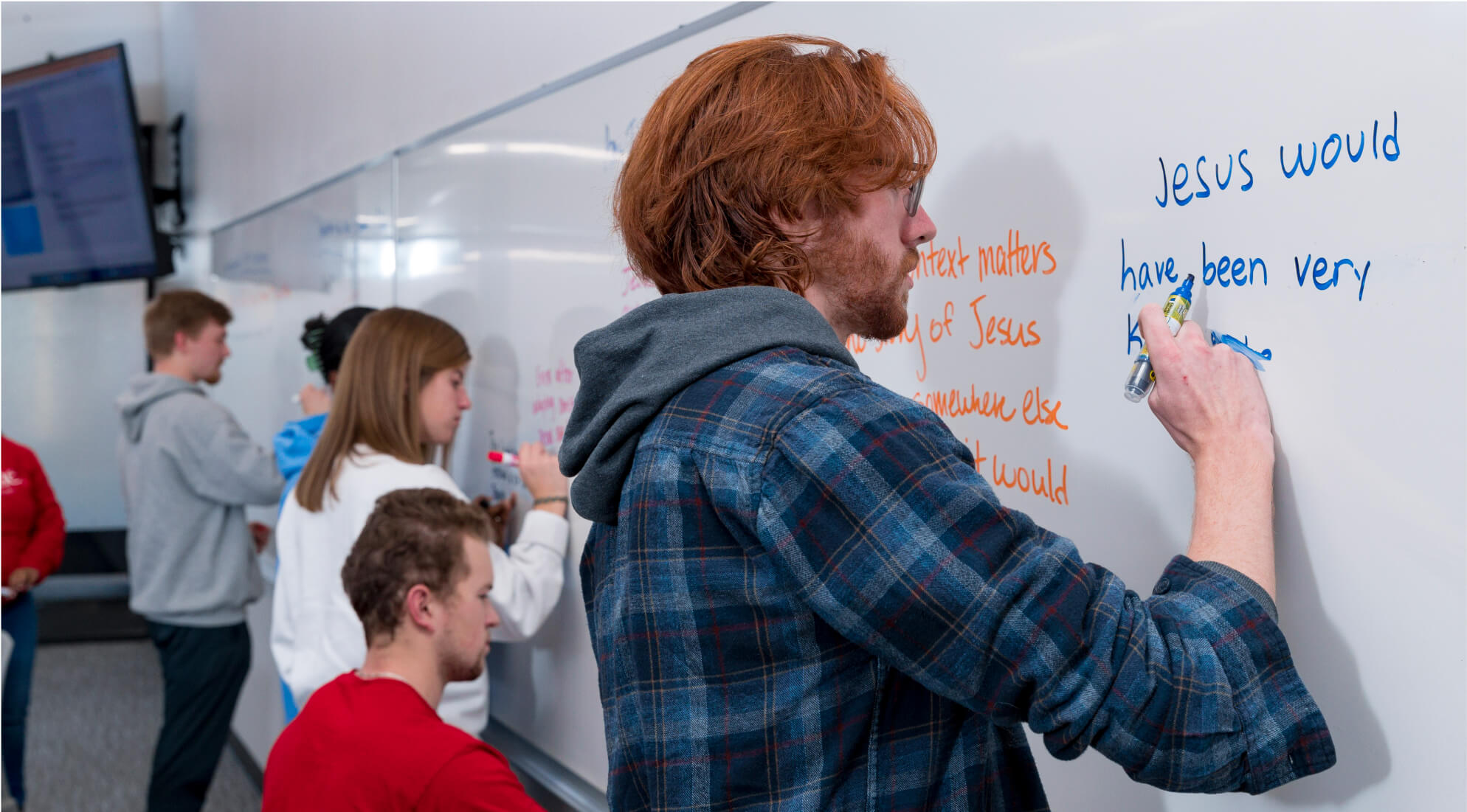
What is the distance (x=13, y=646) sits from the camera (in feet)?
9.46

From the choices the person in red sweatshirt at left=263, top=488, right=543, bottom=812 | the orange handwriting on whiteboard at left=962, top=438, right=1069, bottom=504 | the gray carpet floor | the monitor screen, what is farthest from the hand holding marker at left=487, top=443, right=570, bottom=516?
the monitor screen

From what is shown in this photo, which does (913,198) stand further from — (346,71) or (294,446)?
(346,71)

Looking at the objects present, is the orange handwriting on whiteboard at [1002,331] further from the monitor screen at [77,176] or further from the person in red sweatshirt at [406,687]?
the monitor screen at [77,176]

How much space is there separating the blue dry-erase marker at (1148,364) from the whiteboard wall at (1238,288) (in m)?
0.04

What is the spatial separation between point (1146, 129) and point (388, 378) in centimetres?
141

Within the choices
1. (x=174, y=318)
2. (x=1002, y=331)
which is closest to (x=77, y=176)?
(x=174, y=318)

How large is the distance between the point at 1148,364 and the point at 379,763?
951 mm

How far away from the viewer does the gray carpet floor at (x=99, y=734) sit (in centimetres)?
340

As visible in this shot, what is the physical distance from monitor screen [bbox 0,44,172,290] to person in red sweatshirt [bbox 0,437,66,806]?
4.76ft

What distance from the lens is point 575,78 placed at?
1706 millimetres

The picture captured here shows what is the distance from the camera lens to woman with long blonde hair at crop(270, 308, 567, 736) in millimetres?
1810

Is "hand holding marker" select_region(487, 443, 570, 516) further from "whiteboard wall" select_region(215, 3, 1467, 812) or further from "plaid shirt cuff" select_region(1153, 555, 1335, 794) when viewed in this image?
"plaid shirt cuff" select_region(1153, 555, 1335, 794)

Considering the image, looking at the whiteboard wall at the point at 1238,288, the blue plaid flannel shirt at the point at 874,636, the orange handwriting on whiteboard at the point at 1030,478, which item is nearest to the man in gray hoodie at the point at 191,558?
the whiteboard wall at the point at 1238,288

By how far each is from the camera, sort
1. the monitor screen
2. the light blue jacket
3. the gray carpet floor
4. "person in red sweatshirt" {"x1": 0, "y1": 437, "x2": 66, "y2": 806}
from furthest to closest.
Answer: the monitor screen < the gray carpet floor < "person in red sweatshirt" {"x1": 0, "y1": 437, "x2": 66, "y2": 806} < the light blue jacket
